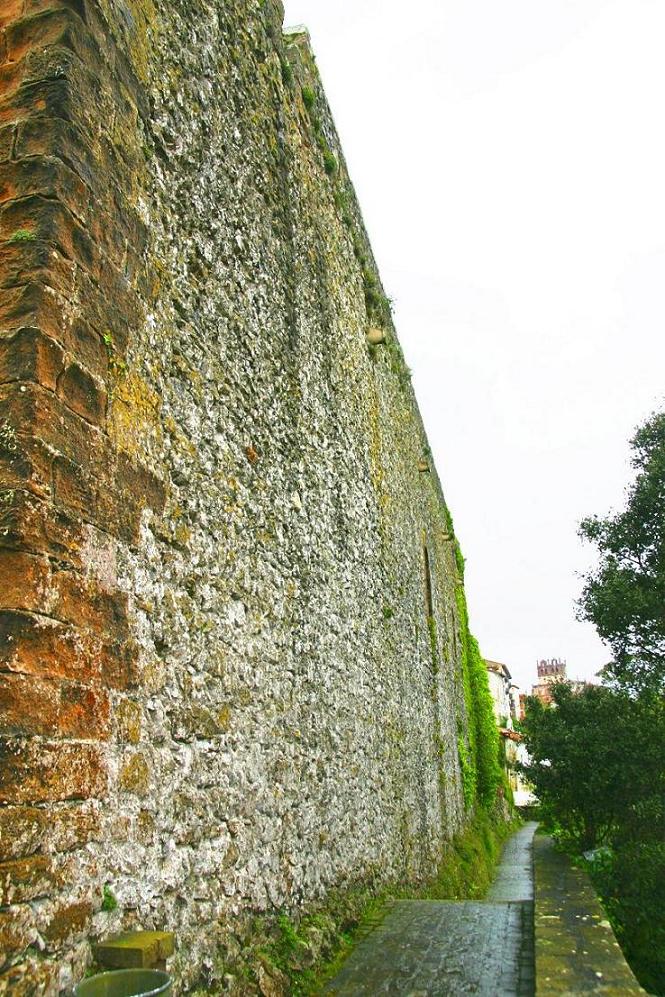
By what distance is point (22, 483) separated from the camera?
7.79 ft

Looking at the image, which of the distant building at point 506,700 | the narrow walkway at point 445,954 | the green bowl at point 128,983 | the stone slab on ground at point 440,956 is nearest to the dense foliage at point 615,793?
the narrow walkway at point 445,954

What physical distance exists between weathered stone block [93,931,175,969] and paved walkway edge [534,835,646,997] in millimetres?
1931

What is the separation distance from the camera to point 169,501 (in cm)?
345

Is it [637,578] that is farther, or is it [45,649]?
[637,578]

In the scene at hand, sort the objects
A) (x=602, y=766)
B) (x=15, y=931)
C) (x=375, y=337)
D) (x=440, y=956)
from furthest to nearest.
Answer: (x=602, y=766) < (x=375, y=337) < (x=440, y=956) < (x=15, y=931)

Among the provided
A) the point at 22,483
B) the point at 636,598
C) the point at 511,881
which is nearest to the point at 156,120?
the point at 22,483

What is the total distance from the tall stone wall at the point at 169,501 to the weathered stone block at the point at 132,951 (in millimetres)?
66

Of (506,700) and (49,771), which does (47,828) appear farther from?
(506,700)

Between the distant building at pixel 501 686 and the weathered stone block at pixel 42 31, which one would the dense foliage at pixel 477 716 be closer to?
the weathered stone block at pixel 42 31

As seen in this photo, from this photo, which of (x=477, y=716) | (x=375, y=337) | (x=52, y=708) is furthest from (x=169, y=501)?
(x=477, y=716)

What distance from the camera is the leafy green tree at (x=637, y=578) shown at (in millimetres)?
10703

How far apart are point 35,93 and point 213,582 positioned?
2170 mm

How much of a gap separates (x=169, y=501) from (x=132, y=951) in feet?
5.58

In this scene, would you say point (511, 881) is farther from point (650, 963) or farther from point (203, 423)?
point (203, 423)
